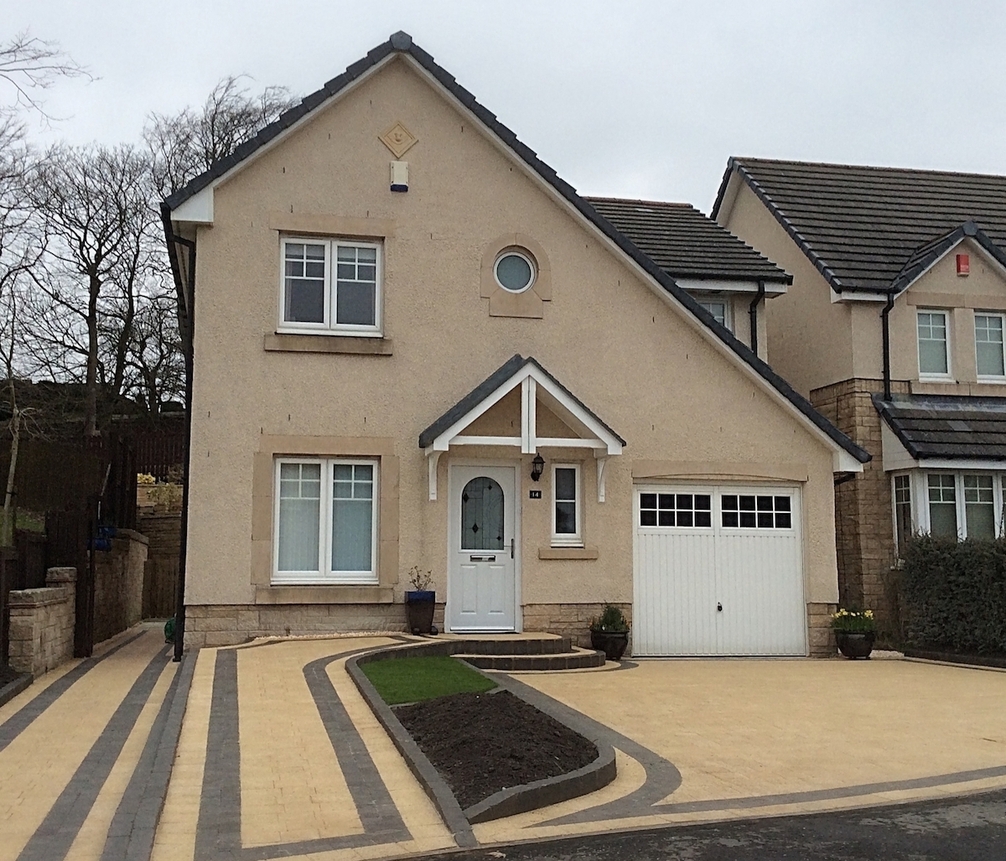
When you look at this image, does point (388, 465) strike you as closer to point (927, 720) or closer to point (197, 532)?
point (197, 532)

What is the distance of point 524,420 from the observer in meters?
14.7

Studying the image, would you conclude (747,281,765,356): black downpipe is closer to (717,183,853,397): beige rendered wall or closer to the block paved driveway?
(717,183,853,397): beige rendered wall

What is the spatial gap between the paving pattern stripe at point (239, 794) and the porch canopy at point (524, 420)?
16.7 feet

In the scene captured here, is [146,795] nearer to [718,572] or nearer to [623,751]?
[623,751]

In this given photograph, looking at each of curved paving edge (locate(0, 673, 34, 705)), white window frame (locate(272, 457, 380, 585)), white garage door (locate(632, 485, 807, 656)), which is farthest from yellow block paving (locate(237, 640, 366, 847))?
white garage door (locate(632, 485, 807, 656))

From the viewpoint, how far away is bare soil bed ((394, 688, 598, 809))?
7141 millimetres

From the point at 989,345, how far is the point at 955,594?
635cm

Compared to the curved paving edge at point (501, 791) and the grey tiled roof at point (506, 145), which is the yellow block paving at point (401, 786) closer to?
the curved paving edge at point (501, 791)

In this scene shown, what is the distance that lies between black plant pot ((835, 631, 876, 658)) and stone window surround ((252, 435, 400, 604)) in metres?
6.71

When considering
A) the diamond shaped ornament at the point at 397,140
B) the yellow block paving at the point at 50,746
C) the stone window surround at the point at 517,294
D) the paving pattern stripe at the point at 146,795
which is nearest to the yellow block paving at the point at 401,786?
the paving pattern stripe at the point at 146,795

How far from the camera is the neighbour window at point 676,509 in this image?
52.5ft

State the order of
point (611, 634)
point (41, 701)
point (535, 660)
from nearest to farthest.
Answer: point (41, 701)
point (535, 660)
point (611, 634)

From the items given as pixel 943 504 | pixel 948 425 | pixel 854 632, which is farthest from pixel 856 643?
pixel 948 425

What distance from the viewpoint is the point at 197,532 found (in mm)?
14328
